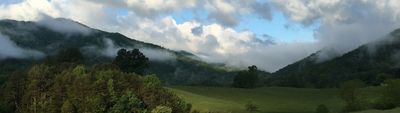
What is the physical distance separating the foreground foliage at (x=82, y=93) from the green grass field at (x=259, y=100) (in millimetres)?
22316

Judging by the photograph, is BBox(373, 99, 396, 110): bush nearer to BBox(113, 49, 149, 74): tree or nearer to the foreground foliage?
the foreground foliage

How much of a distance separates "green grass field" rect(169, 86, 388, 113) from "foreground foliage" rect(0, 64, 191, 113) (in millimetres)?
22316

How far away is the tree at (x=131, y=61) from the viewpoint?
19000cm

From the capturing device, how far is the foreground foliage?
120m

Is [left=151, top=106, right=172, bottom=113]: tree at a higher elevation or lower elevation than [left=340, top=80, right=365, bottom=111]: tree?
lower

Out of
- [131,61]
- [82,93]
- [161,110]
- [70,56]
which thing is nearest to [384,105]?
[161,110]

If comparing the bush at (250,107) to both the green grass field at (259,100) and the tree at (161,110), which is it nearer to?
the green grass field at (259,100)

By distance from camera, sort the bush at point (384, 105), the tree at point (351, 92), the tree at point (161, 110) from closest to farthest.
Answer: the tree at point (161, 110)
the bush at point (384, 105)
the tree at point (351, 92)

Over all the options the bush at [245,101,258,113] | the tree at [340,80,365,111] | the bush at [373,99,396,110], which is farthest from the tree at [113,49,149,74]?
the bush at [373,99,396,110]

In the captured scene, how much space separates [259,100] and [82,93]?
70844 mm

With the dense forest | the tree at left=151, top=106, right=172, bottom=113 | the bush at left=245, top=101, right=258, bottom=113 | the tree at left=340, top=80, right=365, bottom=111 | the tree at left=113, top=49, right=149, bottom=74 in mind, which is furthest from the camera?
the tree at left=113, top=49, right=149, bottom=74

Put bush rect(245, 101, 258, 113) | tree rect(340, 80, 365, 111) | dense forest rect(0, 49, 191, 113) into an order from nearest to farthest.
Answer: dense forest rect(0, 49, 191, 113) < tree rect(340, 80, 365, 111) < bush rect(245, 101, 258, 113)

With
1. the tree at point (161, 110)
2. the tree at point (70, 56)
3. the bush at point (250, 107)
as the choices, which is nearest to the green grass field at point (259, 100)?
the bush at point (250, 107)

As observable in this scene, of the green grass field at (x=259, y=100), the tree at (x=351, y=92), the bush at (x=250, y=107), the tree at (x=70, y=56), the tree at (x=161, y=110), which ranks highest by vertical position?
the tree at (x=70, y=56)
